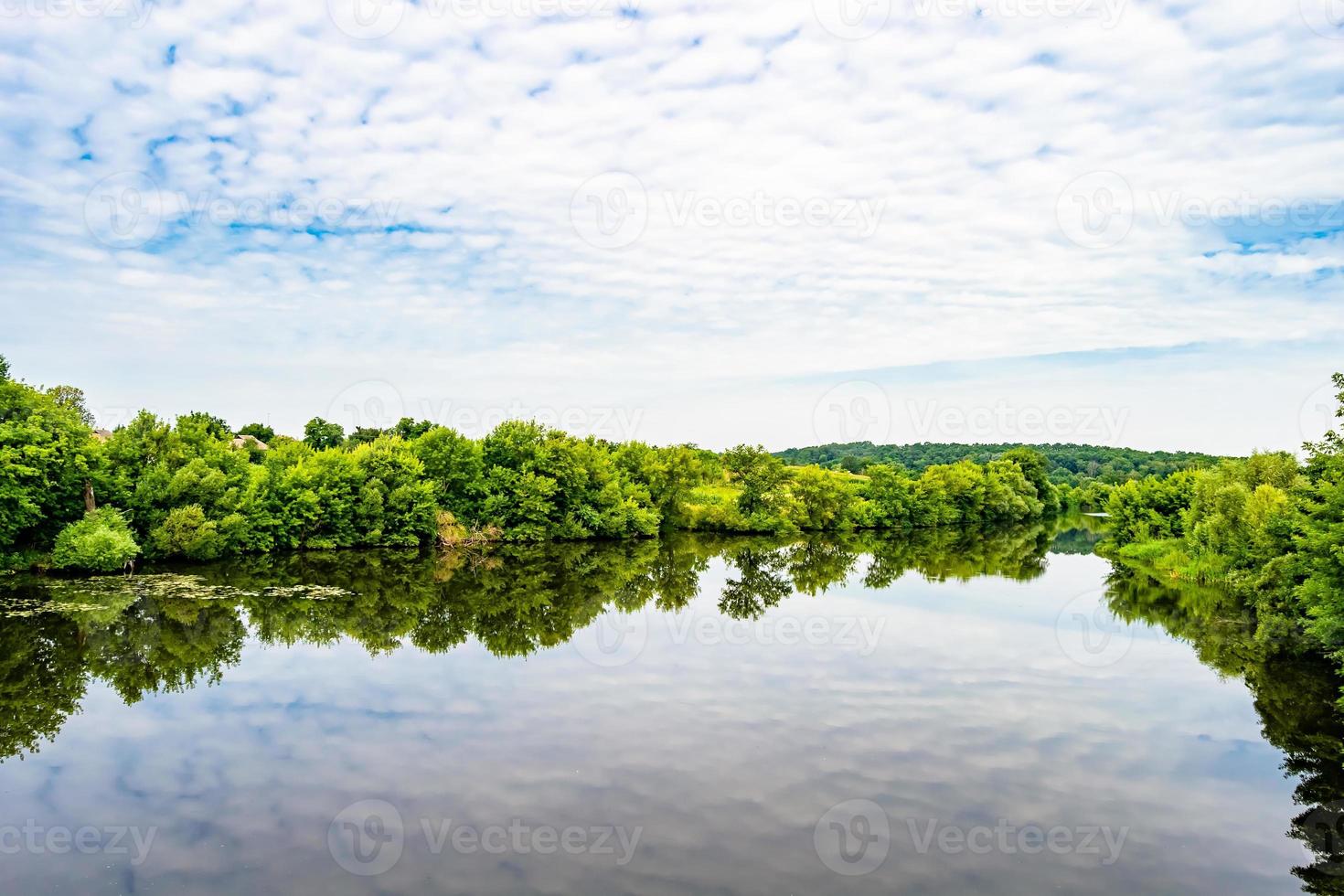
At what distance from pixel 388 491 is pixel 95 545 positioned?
17742 millimetres

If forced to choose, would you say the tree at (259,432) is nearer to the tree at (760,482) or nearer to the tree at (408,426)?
the tree at (408,426)

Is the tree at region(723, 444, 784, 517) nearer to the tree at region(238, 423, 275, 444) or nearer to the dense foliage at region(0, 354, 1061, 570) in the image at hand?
the dense foliage at region(0, 354, 1061, 570)

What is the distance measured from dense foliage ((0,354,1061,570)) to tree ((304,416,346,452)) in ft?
21.1

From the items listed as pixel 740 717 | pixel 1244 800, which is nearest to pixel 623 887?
pixel 740 717

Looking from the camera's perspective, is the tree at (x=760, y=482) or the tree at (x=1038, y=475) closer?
the tree at (x=760, y=482)

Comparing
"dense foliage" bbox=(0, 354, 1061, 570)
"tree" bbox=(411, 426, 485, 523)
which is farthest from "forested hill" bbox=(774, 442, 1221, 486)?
"tree" bbox=(411, 426, 485, 523)

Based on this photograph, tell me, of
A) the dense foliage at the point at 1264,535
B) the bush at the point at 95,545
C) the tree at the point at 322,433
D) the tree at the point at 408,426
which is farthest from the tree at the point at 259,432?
the dense foliage at the point at 1264,535

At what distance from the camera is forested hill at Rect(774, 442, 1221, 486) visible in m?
134

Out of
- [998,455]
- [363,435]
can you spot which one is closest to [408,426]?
[363,435]

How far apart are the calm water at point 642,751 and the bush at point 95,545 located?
240 centimetres

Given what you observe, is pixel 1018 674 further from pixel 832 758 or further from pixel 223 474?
pixel 223 474

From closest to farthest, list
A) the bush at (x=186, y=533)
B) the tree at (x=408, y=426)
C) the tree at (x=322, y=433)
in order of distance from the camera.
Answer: the bush at (x=186, y=533)
the tree at (x=408, y=426)
the tree at (x=322, y=433)

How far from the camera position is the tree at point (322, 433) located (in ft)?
301

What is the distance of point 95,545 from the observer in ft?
105
